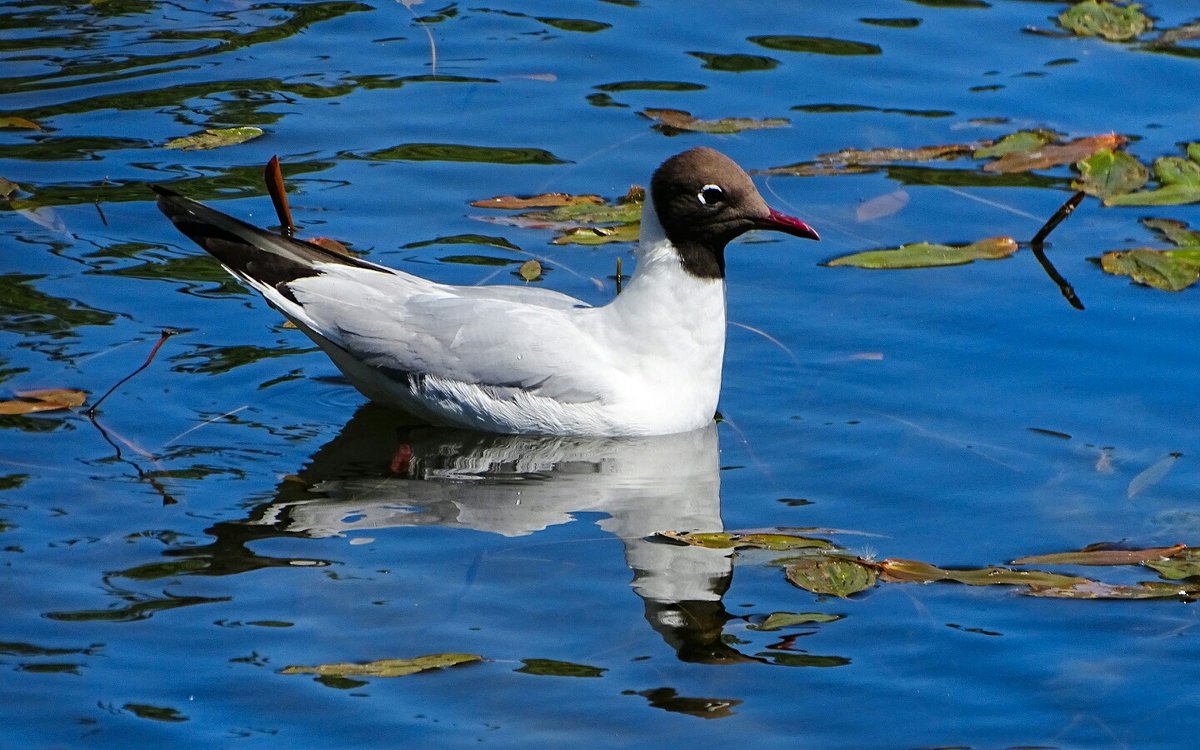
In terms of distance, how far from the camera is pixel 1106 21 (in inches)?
472

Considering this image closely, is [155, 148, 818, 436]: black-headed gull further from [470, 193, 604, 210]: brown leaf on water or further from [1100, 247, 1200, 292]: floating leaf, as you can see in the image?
[1100, 247, 1200, 292]: floating leaf

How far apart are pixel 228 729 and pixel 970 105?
6.94 metres

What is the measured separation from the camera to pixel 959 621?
6254 millimetres

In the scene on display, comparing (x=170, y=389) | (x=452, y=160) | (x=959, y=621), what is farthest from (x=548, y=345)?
(x=452, y=160)

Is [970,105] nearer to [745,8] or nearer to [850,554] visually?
[745,8]

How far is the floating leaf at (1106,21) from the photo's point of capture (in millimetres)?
11906

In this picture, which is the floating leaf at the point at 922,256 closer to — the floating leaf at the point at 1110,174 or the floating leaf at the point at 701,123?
the floating leaf at the point at 1110,174

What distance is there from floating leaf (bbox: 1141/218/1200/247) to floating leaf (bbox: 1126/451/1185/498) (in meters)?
2.19

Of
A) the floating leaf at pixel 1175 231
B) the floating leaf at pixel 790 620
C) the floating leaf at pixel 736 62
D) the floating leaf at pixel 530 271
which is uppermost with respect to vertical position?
the floating leaf at pixel 736 62

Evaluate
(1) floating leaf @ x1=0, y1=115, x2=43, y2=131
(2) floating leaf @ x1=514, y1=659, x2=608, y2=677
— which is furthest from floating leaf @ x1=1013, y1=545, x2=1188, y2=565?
(1) floating leaf @ x1=0, y1=115, x2=43, y2=131

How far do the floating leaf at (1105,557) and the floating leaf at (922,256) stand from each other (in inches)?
106

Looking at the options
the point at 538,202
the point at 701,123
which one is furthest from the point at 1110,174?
the point at 538,202

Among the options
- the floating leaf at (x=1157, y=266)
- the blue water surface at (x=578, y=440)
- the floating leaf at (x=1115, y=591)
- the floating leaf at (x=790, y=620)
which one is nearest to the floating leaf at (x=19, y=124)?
the blue water surface at (x=578, y=440)

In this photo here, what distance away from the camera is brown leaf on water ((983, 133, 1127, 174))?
1013cm
